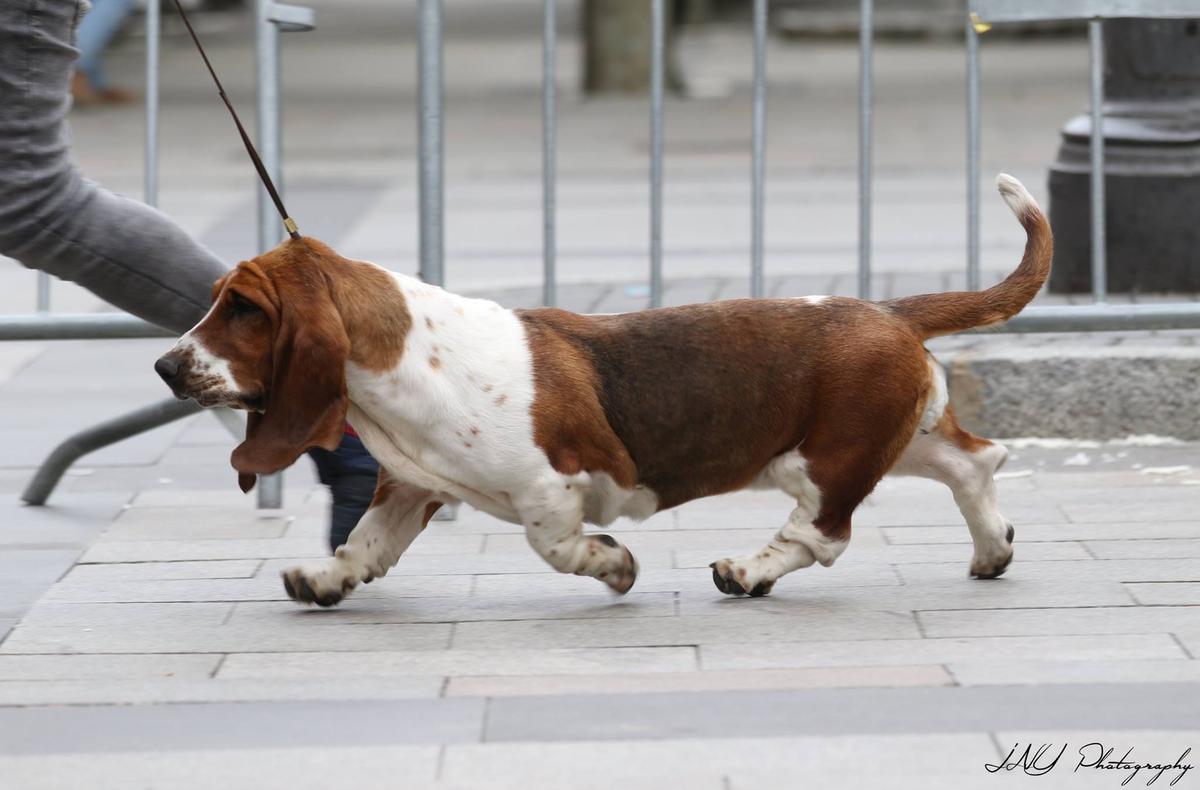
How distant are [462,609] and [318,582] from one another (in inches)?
12.0

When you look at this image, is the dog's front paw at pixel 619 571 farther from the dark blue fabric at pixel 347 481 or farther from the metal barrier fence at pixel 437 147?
the metal barrier fence at pixel 437 147

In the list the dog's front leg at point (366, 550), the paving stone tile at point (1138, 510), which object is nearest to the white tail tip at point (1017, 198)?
the paving stone tile at point (1138, 510)

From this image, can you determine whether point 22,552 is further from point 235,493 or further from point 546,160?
point 546,160

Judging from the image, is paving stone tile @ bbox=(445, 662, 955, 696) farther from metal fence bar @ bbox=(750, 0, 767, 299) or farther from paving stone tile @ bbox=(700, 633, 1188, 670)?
metal fence bar @ bbox=(750, 0, 767, 299)

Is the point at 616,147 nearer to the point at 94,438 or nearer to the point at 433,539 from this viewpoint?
the point at 94,438

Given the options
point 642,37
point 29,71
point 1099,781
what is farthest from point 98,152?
point 1099,781

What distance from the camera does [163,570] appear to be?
450 centimetres

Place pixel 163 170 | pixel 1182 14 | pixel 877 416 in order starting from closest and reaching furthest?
pixel 877 416
pixel 1182 14
pixel 163 170

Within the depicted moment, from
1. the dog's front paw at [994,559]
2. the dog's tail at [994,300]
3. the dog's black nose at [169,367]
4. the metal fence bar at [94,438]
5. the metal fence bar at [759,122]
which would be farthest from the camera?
the metal fence bar at [759,122]

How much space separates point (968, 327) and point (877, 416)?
343mm

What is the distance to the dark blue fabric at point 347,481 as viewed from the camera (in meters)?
4.30

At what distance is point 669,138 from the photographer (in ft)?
48.7

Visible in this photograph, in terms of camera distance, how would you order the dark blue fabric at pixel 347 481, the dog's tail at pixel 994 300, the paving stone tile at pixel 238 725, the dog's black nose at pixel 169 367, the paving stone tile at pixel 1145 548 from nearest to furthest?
the paving stone tile at pixel 238 725, the dog's black nose at pixel 169 367, the dog's tail at pixel 994 300, the dark blue fabric at pixel 347 481, the paving stone tile at pixel 1145 548

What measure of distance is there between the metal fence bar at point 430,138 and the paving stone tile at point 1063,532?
1.34 meters
